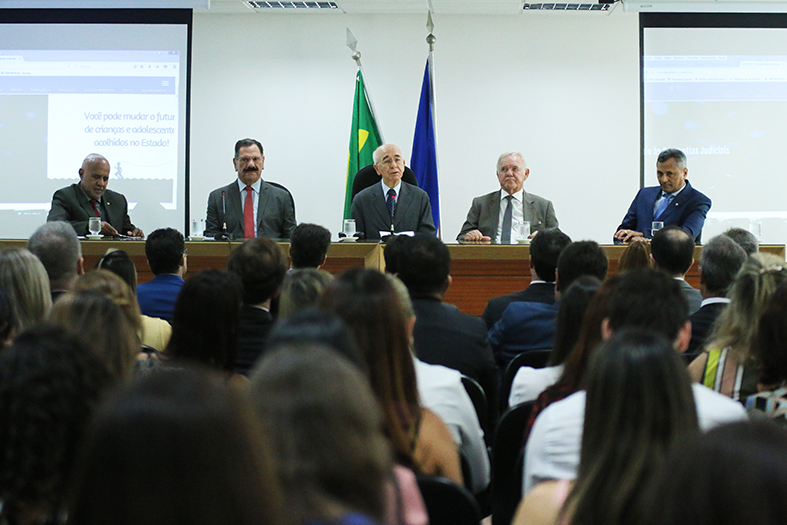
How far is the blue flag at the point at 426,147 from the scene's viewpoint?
279 inches

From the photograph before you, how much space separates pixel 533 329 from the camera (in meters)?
2.95

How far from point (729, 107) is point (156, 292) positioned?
6265 mm

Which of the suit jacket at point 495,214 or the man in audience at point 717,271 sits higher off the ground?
the suit jacket at point 495,214

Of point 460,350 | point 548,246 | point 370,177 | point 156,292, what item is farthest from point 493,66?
point 460,350

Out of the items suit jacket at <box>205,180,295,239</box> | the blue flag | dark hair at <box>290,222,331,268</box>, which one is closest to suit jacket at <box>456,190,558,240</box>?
the blue flag

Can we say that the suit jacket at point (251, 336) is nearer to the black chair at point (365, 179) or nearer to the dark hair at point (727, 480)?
the dark hair at point (727, 480)

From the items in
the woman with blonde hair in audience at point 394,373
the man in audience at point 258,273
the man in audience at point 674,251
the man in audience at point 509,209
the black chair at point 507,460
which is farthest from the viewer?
the man in audience at point 509,209

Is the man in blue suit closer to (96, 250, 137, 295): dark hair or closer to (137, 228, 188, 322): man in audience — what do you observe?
(137, 228, 188, 322): man in audience

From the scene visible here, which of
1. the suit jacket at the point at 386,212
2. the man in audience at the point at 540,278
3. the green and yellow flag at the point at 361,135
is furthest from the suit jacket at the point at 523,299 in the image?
the green and yellow flag at the point at 361,135

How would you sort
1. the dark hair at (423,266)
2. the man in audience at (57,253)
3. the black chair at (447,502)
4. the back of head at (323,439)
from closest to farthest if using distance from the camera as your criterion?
the back of head at (323,439) → the black chair at (447,502) → the dark hair at (423,266) → the man in audience at (57,253)

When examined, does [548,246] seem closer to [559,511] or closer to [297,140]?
[559,511]

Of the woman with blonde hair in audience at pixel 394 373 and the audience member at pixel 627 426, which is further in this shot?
the woman with blonde hair in audience at pixel 394 373

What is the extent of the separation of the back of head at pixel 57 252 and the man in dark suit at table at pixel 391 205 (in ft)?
9.42

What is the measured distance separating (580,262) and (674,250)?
72cm
